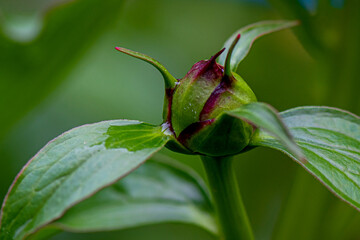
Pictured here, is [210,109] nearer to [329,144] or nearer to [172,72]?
[329,144]

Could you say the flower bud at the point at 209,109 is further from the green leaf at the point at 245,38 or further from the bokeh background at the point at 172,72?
the bokeh background at the point at 172,72

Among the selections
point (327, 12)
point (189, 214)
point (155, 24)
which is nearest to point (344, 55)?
point (327, 12)

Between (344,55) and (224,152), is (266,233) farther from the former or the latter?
(224,152)

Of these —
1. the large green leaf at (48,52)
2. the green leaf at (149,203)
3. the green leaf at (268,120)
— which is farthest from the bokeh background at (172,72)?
the green leaf at (268,120)

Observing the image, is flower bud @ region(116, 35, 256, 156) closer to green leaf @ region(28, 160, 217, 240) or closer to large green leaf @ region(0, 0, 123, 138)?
green leaf @ region(28, 160, 217, 240)

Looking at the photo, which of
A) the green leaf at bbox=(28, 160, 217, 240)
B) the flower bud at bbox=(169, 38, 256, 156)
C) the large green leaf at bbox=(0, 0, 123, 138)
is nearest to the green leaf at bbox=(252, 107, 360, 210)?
the flower bud at bbox=(169, 38, 256, 156)

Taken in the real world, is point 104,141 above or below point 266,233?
above

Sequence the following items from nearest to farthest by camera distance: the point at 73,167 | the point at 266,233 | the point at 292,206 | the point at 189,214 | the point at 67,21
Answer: the point at 73,167, the point at 189,214, the point at 292,206, the point at 67,21, the point at 266,233
